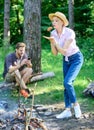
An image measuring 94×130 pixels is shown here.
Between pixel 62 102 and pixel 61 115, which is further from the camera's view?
pixel 62 102

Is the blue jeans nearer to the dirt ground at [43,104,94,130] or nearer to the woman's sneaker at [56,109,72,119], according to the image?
the woman's sneaker at [56,109,72,119]

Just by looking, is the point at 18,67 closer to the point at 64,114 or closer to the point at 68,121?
the point at 64,114

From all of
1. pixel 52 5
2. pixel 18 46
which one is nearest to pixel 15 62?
pixel 18 46

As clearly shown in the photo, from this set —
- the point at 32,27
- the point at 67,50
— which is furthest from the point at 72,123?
the point at 32,27

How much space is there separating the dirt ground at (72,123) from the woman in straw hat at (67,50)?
0.13m

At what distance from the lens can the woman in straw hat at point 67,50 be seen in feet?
24.0

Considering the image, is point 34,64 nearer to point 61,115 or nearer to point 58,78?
point 58,78

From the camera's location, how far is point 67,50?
7.43m

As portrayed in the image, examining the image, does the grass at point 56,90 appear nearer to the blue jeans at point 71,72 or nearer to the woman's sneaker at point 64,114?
the woman's sneaker at point 64,114

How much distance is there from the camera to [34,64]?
34.1ft

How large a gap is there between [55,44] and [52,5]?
2189cm

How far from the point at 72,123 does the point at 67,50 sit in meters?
A: 1.36

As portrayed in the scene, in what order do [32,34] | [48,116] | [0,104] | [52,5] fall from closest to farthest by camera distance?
[48,116]
[0,104]
[32,34]
[52,5]

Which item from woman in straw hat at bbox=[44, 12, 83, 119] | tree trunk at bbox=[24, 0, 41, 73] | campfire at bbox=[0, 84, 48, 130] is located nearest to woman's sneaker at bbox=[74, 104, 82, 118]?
woman in straw hat at bbox=[44, 12, 83, 119]
